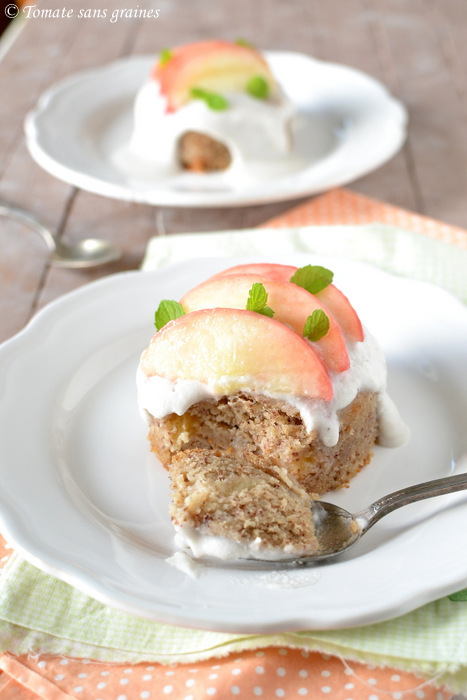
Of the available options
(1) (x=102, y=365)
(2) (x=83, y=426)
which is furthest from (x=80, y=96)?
(2) (x=83, y=426)

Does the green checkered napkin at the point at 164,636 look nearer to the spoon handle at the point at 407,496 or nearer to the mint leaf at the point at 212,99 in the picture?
the spoon handle at the point at 407,496

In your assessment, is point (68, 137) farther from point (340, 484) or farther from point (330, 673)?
point (330, 673)

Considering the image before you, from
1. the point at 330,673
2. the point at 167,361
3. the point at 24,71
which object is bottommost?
the point at 24,71

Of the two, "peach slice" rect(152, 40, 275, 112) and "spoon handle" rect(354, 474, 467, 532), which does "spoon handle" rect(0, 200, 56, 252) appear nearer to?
"peach slice" rect(152, 40, 275, 112)

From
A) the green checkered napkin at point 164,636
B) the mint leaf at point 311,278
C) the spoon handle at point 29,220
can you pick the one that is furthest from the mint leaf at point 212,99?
the green checkered napkin at point 164,636

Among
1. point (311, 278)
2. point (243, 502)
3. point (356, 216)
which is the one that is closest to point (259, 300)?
point (311, 278)

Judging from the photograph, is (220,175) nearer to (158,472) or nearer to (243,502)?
(158,472)

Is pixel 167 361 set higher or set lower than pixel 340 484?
higher
